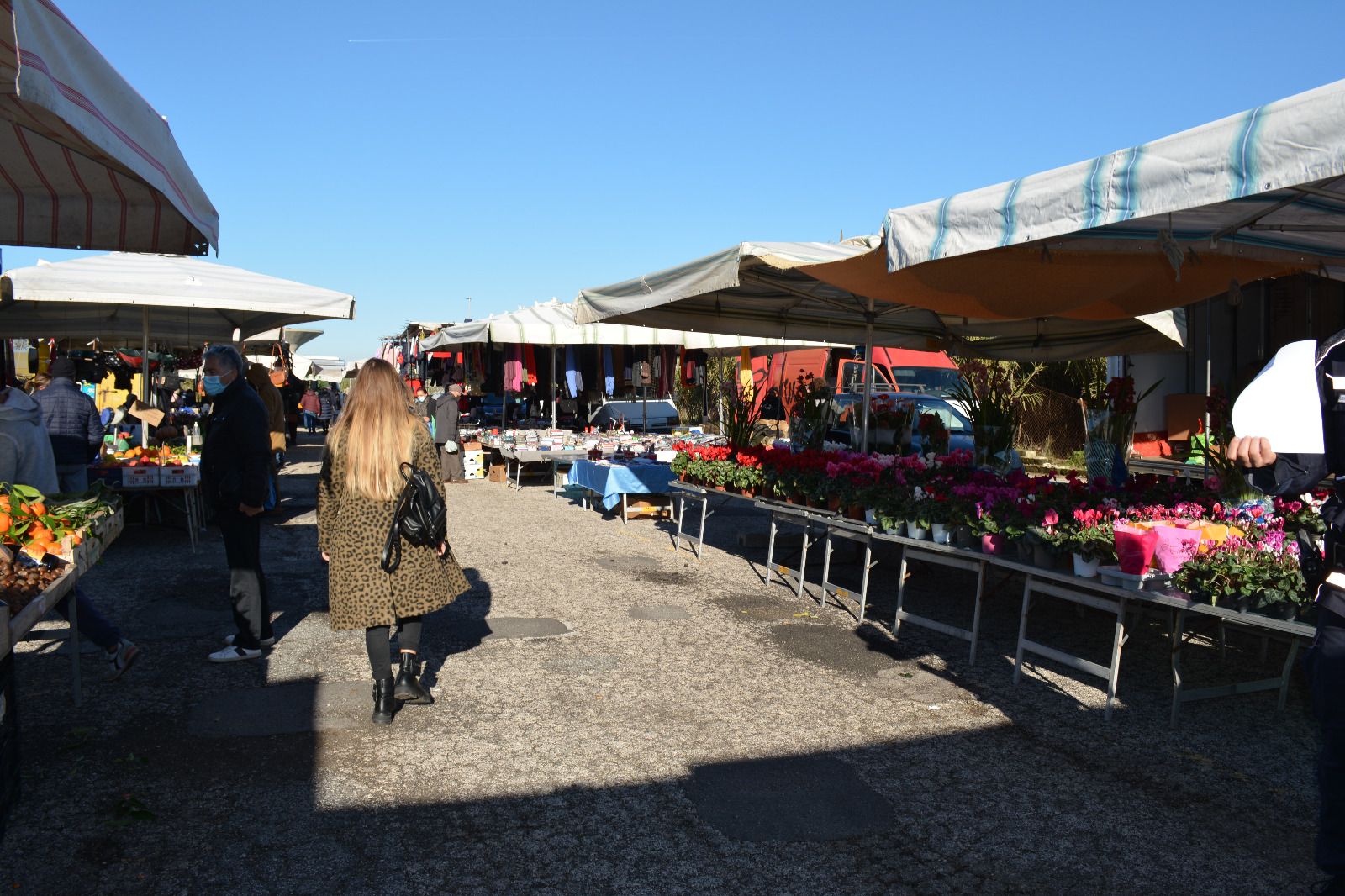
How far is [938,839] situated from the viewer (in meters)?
3.77

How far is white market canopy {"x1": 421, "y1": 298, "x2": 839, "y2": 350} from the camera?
49.3 feet

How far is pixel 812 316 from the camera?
993 cm

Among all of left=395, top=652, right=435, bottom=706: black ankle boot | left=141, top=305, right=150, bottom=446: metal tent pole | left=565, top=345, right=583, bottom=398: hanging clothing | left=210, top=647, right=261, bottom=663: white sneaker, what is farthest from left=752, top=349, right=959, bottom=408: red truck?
left=395, top=652, right=435, bottom=706: black ankle boot

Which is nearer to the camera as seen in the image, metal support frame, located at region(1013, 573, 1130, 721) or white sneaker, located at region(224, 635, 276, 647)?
metal support frame, located at region(1013, 573, 1130, 721)

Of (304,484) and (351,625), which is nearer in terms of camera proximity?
(351,625)

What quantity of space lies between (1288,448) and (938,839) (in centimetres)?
190

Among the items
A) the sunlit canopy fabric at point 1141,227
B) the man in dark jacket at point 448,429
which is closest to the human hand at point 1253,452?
the sunlit canopy fabric at point 1141,227

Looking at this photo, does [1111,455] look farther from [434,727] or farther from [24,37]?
[24,37]

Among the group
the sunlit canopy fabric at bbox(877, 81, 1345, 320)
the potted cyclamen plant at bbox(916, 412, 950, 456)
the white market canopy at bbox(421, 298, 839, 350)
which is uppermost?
the sunlit canopy fabric at bbox(877, 81, 1345, 320)

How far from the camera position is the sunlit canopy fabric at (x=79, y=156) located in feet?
8.98

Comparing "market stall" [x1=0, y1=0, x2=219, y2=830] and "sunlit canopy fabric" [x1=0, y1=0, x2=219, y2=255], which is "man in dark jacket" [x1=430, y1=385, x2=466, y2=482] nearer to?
"market stall" [x1=0, y1=0, x2=219, y2=830]

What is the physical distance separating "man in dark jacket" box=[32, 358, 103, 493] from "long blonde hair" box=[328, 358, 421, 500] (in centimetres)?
449

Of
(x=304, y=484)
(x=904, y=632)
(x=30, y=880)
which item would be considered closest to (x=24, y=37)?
(x=30, y=880)

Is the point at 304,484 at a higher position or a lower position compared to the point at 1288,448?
lower
